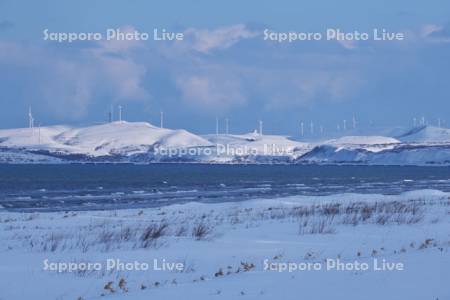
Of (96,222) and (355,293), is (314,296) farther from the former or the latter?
(96,222)

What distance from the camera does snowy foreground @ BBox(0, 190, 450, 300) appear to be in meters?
13.0

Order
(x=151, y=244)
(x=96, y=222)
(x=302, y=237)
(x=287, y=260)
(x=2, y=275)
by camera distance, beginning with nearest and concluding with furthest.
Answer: (x=2, y=275) < (x=287, y=260) < (x=151, y=244) < (x=302, y=237) < (x=96, y=222)

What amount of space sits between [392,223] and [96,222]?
481 inches

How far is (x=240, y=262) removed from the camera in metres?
17.6

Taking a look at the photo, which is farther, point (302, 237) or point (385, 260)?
point (302, 237)

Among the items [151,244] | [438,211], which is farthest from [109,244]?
[438,211]

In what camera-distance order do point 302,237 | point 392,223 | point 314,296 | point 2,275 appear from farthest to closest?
point 392,223, point 302,237, point 2,275, point 314,296

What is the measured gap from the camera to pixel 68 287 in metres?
14.3

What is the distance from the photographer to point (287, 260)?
17547 mm

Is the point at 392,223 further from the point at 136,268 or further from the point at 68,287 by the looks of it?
the point at 68,287

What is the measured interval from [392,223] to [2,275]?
1475cm

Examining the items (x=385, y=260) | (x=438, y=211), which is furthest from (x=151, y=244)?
(x=438, y=211)

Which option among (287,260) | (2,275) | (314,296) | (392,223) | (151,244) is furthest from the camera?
(392,223)

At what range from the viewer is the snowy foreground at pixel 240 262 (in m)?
13.0
